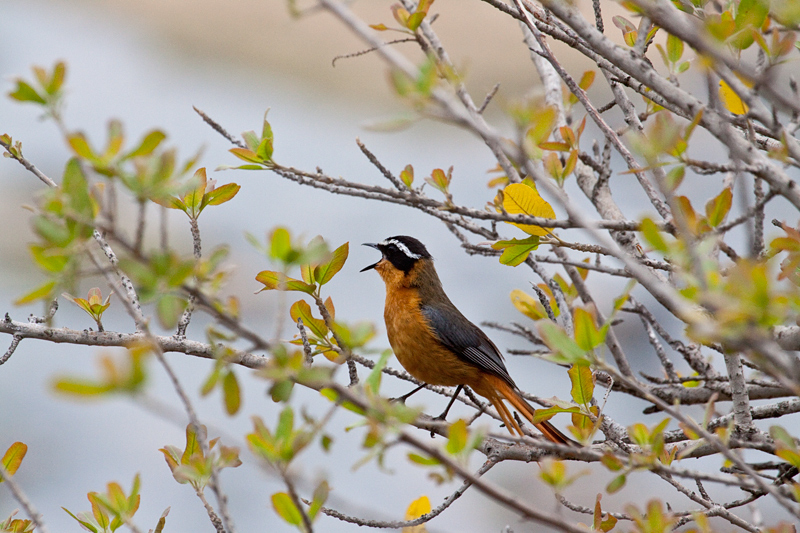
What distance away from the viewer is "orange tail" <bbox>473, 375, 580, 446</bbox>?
3659 millimetres

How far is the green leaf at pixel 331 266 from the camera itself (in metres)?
2.46

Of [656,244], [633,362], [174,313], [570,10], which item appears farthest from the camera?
[633,362]

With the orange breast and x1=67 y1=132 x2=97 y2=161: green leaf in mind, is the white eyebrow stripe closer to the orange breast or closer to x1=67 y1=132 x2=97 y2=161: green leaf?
the orange breast

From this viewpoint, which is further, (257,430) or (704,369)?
(704,369)

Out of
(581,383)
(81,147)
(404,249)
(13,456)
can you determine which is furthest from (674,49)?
(13,456)

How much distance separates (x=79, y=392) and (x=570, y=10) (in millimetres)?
1691

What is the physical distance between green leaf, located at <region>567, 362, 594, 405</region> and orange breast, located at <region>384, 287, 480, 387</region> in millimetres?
1918

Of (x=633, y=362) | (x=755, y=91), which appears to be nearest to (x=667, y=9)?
(x=755, y=91)

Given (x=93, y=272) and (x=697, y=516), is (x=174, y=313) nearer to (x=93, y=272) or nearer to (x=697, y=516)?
(x=93, y=272)

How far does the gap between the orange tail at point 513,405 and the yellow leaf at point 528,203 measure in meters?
1.24

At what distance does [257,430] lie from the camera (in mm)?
1634

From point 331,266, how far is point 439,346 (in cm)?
208

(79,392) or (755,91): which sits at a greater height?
(755,91)

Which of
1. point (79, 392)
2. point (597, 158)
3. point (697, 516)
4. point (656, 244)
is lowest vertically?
point (79, 392)
